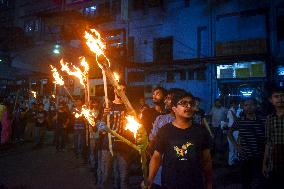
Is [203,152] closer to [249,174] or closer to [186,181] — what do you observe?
[186,181]

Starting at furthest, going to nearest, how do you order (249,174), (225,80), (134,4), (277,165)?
(134,4) < (225,80) < (249,174) < (277,165)

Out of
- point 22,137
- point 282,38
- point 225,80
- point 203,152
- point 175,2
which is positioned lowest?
point 22,137

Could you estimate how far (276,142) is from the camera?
4508 mm

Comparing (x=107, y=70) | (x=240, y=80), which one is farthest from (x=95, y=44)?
(x=240, y=80)

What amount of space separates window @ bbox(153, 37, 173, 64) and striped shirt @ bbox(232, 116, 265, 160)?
55.0ft

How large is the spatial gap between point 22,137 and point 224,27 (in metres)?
13.9

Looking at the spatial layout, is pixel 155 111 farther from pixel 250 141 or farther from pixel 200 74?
pixel 200 74

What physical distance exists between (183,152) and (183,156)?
0.15 feet

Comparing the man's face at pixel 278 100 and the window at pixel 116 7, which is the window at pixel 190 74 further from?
the man's face at pixel 278 100

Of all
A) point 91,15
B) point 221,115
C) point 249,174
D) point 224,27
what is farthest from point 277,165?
point 91,15

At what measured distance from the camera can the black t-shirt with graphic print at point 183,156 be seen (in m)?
3.50

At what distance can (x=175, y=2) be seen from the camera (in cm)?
2216

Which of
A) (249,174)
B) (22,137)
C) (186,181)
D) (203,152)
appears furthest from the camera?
(22,137)

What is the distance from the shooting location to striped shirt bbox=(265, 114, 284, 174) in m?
4.42
